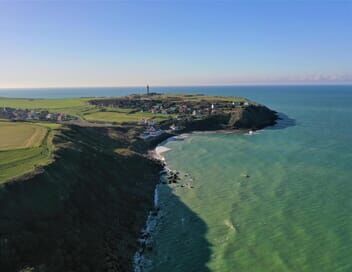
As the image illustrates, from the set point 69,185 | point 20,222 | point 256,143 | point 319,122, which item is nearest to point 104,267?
point 20,222

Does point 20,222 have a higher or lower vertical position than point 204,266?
higher

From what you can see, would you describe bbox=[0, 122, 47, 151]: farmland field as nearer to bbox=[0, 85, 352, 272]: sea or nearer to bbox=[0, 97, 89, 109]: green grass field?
bbox=[0, 85, 352, 272]: sea

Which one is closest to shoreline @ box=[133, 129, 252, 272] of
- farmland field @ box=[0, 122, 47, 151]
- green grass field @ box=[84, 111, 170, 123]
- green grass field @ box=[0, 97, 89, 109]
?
farmland field @ box=[0, 122, 47, 151]

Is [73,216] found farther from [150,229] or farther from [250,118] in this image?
[250,118]

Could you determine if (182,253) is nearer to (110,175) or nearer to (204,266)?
(204,266)

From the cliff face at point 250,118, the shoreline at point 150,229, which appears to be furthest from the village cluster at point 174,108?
the shoreline at point 150,229

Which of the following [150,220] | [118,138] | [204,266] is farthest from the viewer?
[118,138]

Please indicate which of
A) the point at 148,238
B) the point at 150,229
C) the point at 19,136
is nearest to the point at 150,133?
the point at 19,136

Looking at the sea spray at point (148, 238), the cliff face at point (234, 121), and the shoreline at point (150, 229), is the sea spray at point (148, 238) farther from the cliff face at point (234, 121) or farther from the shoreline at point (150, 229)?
the cliff face at point (234, 121)
